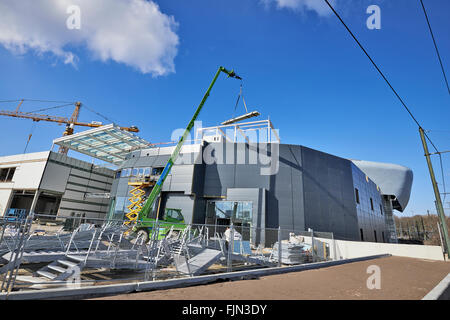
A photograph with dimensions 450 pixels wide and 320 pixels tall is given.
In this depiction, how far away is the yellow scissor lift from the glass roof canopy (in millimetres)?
7440

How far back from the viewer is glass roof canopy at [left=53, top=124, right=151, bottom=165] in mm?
32250

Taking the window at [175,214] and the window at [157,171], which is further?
the window at [157,171]

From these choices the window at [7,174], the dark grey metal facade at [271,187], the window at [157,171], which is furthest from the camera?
the window at [7,174]

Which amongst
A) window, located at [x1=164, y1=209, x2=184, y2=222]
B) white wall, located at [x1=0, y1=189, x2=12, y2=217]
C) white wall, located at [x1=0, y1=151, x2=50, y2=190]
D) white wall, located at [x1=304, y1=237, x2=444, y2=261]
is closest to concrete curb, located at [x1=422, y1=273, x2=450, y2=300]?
white wall, located at [x1=304, y1=237, x2=444, y2=261]

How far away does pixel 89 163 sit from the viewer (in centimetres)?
4628

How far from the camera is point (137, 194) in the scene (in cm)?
3017

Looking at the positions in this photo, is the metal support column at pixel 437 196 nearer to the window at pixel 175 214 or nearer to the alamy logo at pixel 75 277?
the alamy logo at pixel 75 277

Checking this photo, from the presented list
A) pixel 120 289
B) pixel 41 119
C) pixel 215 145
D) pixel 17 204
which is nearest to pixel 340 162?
pixel 215 145

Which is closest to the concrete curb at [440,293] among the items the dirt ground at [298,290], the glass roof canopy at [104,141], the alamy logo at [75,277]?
the dirt ground at [298,290]

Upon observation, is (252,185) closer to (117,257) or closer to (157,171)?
(157,171)

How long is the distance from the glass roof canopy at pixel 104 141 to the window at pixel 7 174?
16.7 meters

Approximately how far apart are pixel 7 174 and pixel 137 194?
32.9m

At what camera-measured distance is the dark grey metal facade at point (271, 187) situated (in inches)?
997

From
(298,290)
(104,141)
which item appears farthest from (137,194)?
(298,290)
